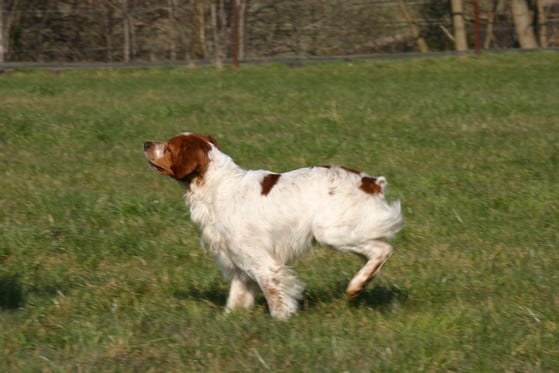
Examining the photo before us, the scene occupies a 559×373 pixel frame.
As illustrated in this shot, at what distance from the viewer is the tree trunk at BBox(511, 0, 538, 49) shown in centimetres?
2583

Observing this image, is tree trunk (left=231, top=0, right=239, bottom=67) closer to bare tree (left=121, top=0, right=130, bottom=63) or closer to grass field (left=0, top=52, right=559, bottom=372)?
bare tree (left=121, top=0, right=130, bottom=63)

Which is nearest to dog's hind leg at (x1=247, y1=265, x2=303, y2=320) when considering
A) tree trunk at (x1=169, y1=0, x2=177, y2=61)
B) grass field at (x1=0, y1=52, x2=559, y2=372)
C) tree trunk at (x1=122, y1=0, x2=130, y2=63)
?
grass field at (x1=0, y1=52, x2=559, y2=372)

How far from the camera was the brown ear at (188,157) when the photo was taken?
595 cm

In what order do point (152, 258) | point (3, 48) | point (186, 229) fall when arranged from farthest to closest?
point (3, 48) < point (186, 229) < point (152, 258)

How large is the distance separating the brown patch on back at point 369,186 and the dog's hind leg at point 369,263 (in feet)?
0.88

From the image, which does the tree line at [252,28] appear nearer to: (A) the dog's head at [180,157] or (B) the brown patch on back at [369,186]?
(A) the dog's head at [180,157]

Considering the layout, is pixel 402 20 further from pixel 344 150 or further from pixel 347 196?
pixel 347 196

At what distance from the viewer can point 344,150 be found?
36.6 feet

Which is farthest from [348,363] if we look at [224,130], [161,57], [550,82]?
[161,57]

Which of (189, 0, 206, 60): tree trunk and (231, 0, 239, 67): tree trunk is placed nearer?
(231, 0, 239, 67): tree trunk

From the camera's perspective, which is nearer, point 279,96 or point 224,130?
point 224,130

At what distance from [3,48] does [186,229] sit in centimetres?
1902

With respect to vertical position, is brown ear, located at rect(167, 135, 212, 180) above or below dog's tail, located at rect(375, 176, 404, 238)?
above

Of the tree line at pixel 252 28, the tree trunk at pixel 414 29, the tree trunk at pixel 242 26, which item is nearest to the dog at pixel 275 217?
the tree trunk at pixel 242 26
